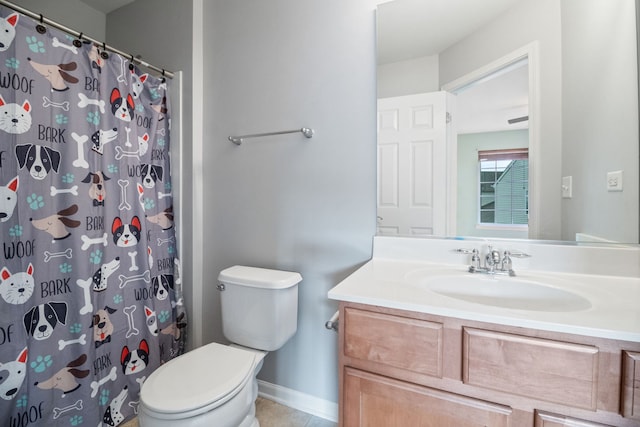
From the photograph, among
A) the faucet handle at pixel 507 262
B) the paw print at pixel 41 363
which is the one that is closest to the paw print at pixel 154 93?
the paw print at pixel 41 363

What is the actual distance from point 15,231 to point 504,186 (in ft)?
6.70

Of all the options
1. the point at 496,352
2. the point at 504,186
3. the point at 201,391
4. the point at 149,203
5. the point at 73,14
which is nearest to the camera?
the point at 496,352

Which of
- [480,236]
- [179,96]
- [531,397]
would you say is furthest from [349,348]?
[179,96]

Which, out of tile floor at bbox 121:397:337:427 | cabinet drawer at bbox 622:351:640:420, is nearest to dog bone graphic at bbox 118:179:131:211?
tile floor at bbox 121:397:337:427

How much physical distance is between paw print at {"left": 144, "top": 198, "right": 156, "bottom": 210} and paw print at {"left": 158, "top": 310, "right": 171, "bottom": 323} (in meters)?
0.63

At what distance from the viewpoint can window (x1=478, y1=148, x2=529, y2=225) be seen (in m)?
1.17

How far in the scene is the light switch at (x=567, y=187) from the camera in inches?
43.7

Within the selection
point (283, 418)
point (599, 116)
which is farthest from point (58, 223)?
point (599, 116)

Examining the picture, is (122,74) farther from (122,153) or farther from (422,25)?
(422,25)

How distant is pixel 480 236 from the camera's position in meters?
1.23

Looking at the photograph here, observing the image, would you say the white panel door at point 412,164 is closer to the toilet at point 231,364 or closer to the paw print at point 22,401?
the toilet at point 231,364

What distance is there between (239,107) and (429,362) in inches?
62.7

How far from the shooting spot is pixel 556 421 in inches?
27.2

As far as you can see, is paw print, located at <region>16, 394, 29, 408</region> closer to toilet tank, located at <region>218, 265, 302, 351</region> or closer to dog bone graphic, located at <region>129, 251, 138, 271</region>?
dog bone graphic, located at <region>129, 251, 138, 271</region>
